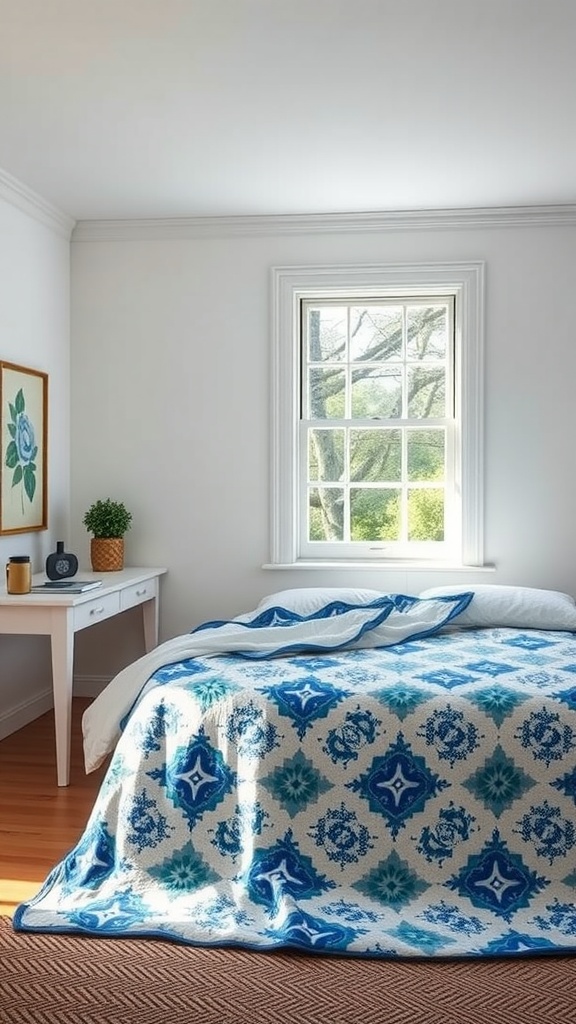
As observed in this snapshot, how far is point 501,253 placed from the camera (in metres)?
4.63

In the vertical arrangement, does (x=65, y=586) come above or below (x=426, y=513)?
below

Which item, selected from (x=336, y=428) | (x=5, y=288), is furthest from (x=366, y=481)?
(x=5, y=288)

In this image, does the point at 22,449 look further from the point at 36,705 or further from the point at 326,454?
the point at 326,454

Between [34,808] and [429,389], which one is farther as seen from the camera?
[429,389]

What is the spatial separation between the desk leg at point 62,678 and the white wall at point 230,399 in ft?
4.26

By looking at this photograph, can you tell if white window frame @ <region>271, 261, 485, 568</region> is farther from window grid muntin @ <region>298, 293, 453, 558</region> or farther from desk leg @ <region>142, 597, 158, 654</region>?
desk leg @ <region>142, 597, 158, 654</region>

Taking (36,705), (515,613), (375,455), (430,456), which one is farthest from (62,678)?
(430,456)

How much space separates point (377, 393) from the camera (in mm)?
4875

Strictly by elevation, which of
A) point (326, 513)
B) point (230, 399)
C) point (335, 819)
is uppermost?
point (230, 399)

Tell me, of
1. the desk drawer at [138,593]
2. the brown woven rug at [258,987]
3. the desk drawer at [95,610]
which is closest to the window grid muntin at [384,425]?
the desk drawer at [138,593]

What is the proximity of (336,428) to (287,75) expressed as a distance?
2.11m

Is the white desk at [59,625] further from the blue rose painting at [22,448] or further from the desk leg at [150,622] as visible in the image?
the desk leg at [150,622]

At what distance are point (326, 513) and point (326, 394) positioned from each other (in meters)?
0.65

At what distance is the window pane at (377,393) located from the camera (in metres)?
4.86
